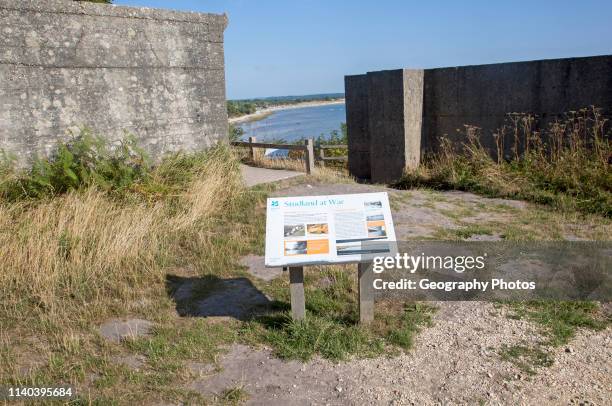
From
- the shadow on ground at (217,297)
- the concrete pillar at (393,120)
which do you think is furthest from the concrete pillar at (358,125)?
the shadow on ground at (217,297)

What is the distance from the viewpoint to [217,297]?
16.6 feet

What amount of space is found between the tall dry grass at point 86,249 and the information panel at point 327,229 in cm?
158

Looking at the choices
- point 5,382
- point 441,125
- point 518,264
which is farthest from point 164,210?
point 441,125

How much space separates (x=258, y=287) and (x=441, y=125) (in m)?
6.73

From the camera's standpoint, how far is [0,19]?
637cm

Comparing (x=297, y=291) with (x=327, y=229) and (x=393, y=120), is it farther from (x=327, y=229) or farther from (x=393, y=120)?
(x=393, y=120)

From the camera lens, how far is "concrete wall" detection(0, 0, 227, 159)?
21.6ft

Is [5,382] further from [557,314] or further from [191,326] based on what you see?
[557,314]

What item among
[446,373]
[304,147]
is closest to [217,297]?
[446,373]

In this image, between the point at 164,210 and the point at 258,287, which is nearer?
the point at 258,287

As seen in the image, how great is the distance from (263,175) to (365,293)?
6307mm

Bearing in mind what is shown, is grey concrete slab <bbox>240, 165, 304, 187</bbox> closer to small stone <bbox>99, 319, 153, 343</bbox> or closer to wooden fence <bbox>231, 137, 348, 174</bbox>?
wooden fence <bbox>231, 137, 348, 174</bbox>

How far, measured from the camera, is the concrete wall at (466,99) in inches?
354

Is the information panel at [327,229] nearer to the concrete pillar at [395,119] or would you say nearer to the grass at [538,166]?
the grass at [538,166]
